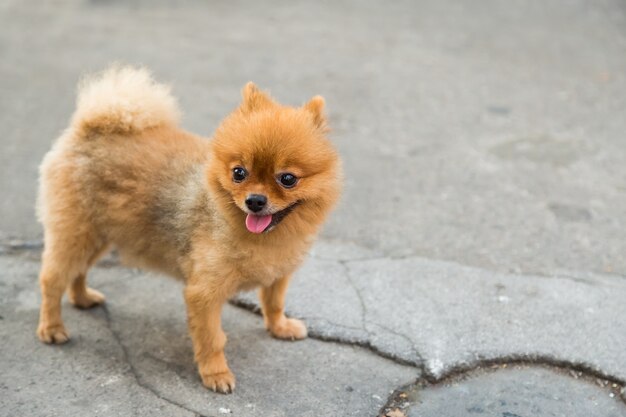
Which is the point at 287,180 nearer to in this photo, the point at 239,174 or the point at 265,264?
the point at 239,174

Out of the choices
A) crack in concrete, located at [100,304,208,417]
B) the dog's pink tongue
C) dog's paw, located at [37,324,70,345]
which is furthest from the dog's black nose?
dog's paw, located at [37,324,70,345]

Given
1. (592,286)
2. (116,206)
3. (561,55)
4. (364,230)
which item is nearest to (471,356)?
(592,286)

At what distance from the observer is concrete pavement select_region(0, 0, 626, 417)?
383 centimetres

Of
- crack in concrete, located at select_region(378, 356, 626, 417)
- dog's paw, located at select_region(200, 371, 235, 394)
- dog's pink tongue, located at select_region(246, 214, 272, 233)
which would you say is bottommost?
dog's paw, located at select_region(200, 371, 235, 394)

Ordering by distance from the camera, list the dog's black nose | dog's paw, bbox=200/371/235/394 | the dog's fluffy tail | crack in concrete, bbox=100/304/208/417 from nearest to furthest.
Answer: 1. the dog's black nose
2. crack in concrete, bbox=100/304/208/417
3. dog's paw, bbox=200/371/235/394
4. the dog's fluffy tail

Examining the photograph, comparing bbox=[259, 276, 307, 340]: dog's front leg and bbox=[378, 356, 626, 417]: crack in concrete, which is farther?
bbox=[259, 276, 307, 340]: dog's front leg

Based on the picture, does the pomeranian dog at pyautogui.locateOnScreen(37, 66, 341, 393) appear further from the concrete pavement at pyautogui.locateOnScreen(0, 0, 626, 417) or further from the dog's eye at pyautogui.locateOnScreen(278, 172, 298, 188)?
the concrete pavement at pyautogui.locateOnScreen(0, 0, 626, 417)

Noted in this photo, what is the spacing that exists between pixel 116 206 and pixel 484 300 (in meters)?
2.05

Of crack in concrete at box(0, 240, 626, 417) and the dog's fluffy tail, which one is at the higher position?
the dog's fluffy tail

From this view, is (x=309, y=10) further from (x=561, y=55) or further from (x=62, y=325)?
(x=62, y=325)

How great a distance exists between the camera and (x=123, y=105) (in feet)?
13.0

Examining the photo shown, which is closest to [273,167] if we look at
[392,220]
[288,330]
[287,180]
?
[287,180]

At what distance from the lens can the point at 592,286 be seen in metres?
4.64

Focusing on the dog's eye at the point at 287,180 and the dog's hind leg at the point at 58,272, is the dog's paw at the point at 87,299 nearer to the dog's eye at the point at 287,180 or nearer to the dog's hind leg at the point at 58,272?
the dog's hind leg at the point at 58,272
